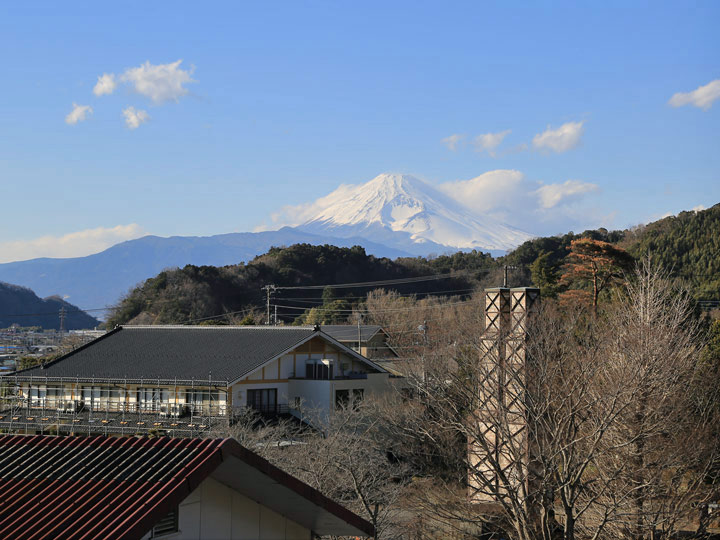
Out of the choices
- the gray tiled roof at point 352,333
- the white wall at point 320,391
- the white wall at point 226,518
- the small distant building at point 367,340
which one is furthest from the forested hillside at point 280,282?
the white wall at point 226,518

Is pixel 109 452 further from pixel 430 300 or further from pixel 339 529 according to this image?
pixel 430 300

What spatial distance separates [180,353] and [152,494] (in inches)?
1129

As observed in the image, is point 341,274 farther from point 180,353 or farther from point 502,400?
point 502,400

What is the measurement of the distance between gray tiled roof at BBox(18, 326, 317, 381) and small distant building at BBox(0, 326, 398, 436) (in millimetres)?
55

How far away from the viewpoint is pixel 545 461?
12.5m

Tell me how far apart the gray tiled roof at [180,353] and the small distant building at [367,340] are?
41.2 feet

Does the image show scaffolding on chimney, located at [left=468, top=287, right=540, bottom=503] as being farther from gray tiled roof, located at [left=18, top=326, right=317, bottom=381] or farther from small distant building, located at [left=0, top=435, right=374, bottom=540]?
gray tiled roof, located at [left=18, top=326, right=317, bottom=381]

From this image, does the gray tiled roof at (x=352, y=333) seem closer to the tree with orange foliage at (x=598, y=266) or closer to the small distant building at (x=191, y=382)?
the tree with orange foliage at (x=598, y=266)

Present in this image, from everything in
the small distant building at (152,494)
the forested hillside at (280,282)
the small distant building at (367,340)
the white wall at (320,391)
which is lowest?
the white wall at (320,391)

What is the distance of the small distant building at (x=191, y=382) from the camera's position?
95.6 feet

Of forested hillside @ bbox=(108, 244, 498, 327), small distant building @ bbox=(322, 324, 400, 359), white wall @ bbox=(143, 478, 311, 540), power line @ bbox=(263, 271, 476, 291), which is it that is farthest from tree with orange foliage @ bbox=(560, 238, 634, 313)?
white wall @ bbox=(143, 478, 311, 540)

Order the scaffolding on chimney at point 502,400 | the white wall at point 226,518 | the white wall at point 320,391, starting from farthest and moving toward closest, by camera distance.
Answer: the white wall at point 320,391 → the scaffolding on chimney at point 502,400 → the white wall at point 226,518

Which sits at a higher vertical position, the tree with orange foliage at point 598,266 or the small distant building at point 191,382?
the tree with orange foliage at point 598,266

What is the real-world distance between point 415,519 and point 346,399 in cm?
1271
